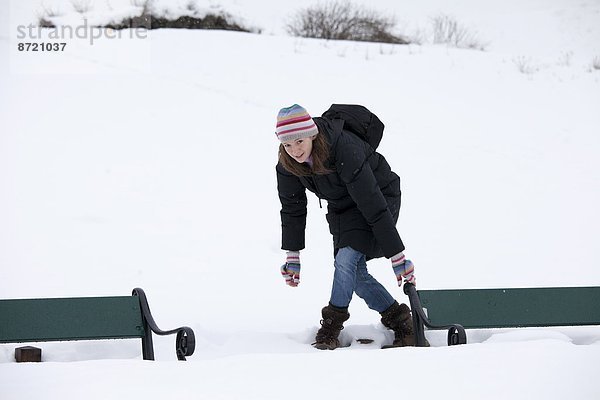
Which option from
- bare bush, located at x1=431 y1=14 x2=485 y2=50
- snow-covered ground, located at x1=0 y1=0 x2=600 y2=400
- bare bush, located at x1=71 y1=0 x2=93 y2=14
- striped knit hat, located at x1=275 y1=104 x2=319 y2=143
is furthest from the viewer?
bare bush, located at x1=431 y1=14 x2=485 y2=50

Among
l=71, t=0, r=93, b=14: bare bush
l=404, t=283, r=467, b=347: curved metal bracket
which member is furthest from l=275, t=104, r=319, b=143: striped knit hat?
l=71, t=0, r=93, b=14: bare bush

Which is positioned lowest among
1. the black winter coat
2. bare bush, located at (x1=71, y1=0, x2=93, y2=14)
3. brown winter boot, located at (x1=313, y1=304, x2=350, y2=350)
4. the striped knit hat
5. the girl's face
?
brown winter boot, located at (x1=313, y1=304, x2=350, y2=350)

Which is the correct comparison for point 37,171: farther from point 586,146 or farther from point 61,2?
point 61,2

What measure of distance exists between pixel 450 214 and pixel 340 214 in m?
4.16

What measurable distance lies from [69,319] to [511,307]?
245 cm

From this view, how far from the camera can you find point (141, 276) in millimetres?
7129

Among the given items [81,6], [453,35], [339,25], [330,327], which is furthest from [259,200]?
[453,35]

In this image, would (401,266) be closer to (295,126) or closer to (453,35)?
(295,126)

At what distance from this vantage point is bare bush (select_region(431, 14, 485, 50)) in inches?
690

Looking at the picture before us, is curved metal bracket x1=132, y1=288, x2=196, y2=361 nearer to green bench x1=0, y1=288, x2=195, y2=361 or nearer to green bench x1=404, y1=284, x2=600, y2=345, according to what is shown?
green bench x1=0, y1=288, x2=195, y2=361

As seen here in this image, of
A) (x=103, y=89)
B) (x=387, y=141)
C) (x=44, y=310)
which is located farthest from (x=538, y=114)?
(x=44, y=310)

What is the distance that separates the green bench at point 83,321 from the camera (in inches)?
189

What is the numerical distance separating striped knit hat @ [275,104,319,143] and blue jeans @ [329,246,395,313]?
0.79m

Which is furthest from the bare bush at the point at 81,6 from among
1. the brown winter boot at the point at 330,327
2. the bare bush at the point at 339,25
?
the brown winter boot at the point at 330,327
